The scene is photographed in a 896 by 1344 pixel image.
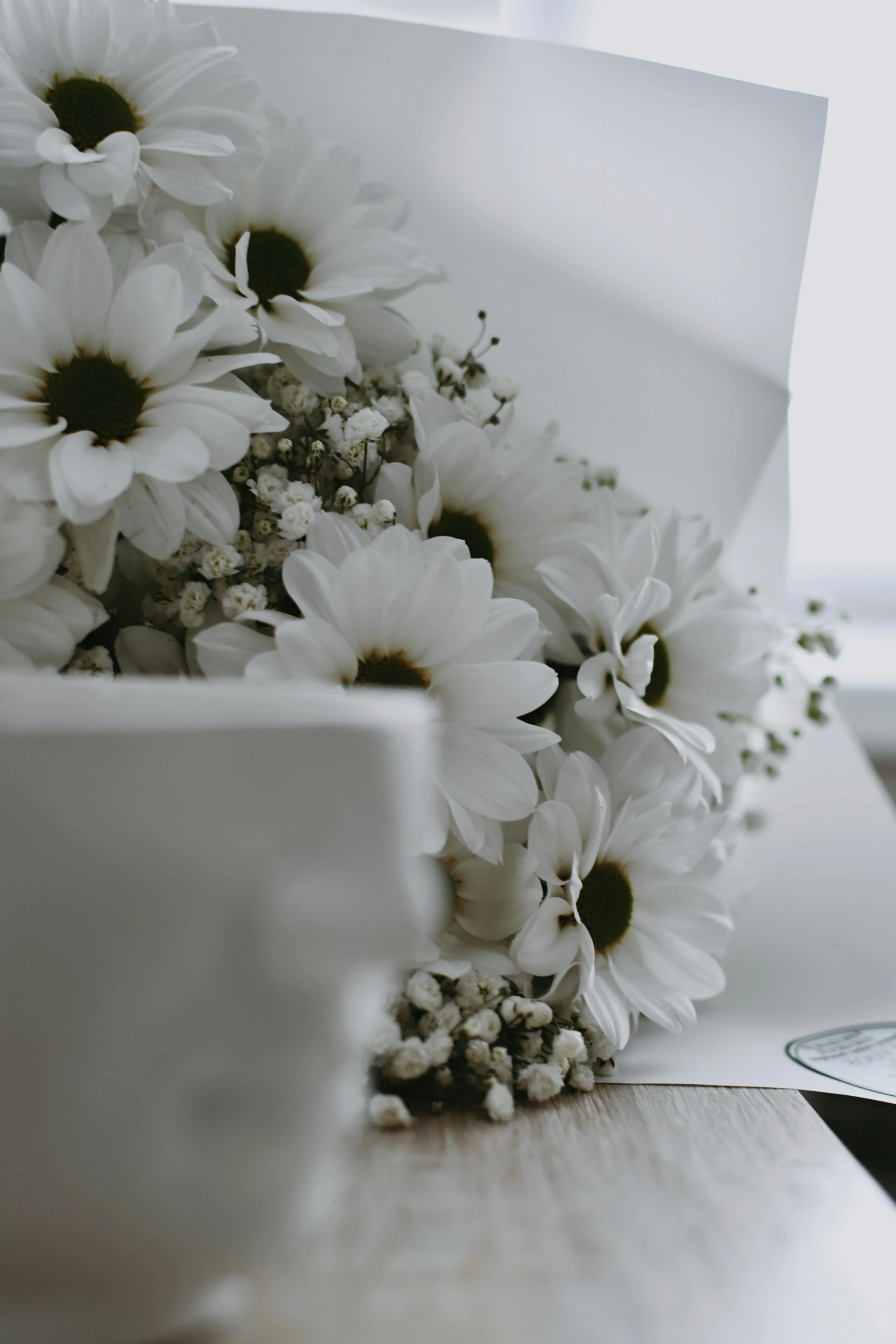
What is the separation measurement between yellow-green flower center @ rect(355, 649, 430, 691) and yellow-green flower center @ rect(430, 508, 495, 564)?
0.10 m

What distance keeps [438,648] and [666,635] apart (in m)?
0.16

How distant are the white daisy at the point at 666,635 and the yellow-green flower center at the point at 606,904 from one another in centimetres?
6

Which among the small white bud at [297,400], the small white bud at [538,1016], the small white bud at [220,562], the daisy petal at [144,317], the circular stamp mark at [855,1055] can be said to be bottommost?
the circular stamp mark at [855,1055]

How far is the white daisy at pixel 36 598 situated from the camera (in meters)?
0.34

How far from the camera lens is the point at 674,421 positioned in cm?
65

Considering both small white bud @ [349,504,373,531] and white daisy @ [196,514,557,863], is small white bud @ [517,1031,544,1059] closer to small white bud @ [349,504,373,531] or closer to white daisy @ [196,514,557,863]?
white daisy @ [196,514,557,863]

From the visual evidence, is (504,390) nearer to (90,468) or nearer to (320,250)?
(320,250)

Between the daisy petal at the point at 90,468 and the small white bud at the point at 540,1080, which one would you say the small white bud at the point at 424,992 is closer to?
the small white bud at the point at 540,1080

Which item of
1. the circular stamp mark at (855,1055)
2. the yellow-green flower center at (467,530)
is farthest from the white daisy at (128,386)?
the circular stamp mark at (855,1055)

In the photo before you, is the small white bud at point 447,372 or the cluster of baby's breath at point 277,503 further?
the small white bud at point 447,372

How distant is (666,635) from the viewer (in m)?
0.51

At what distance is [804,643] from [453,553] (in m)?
0.41

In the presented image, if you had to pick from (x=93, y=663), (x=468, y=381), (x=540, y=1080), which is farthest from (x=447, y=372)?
(x=540, y=1080)

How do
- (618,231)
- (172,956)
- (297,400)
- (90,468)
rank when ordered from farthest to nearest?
1. (618,231)
2. (297,400)
3. (90,468)
4. (172,956)
